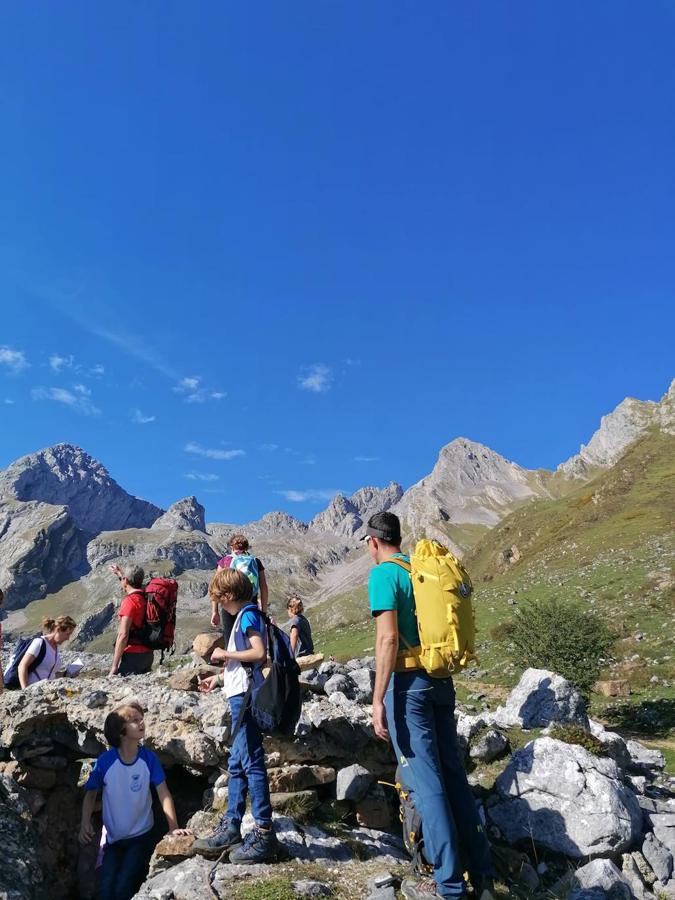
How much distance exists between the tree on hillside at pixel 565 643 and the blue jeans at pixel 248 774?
16.0 metres

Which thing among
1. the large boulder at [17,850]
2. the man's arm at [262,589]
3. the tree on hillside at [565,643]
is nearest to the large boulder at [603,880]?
the man's arm at [262,589]

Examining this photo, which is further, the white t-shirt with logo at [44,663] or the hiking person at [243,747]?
the white t-shirt with logo at [44,663]

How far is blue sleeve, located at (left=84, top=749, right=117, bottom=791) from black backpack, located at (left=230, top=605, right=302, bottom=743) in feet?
6.32

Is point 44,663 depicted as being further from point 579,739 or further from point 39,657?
point 579,739

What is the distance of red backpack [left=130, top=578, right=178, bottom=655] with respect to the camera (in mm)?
10898

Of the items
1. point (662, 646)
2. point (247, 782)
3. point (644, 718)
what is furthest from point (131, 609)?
point (662, 646)

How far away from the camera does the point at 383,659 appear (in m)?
5.73

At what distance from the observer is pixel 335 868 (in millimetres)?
6273

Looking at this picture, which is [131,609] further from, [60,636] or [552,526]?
[552,526]

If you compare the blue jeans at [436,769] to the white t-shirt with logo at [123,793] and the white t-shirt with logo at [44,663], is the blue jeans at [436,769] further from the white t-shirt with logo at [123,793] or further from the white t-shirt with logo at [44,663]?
the white t-shirt with logo at [44,663]

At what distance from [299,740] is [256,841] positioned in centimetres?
243

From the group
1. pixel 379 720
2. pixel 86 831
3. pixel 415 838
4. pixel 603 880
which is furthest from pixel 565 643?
pixel 86 831

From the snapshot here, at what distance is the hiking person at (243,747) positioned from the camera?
6078 mm

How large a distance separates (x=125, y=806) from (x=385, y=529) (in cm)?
472
